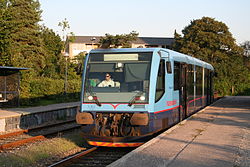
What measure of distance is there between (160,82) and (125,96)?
122cm

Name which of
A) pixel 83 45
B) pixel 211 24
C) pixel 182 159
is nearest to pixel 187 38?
pixel 211 24

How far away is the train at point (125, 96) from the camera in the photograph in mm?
10758

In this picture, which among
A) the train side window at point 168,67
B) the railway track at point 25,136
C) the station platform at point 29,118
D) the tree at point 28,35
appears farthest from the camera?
the tree at point 28,35

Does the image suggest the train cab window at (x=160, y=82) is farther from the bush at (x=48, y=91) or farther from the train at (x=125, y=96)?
the bush at (x=48, y=91)

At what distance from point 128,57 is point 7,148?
15.2ft

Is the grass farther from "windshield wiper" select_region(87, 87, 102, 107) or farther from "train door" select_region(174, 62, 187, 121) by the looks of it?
"train door" select_region(174, 62, 187, 121)

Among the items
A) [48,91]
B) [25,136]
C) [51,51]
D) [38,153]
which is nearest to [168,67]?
[38,153]

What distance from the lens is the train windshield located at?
1116 cm

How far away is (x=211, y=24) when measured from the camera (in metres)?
61.7

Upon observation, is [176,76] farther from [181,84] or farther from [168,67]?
[168,67]

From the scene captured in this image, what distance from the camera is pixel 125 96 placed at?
11.1 metres

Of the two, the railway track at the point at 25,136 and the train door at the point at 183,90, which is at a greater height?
the train door at the point at 183,90

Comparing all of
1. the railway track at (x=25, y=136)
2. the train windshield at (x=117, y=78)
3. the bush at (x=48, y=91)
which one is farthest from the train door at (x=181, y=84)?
the bush at (x=48, y=91)

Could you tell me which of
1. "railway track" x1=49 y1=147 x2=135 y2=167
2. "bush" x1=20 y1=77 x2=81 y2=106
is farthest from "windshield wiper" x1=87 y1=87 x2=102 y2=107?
"bush" x1=20 y1=77 x2=81 y2=106
